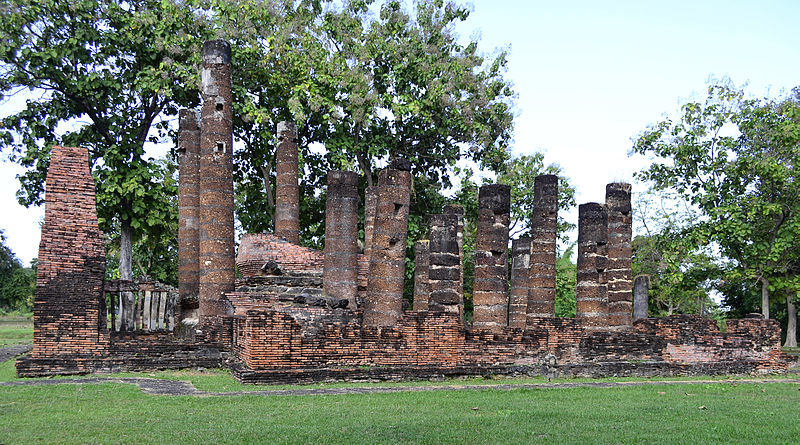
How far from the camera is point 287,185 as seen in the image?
1043 inches

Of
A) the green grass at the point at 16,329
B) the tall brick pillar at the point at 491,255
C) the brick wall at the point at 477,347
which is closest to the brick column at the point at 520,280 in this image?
the brick wall at the point at 477,347

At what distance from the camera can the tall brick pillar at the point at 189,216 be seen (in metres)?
22.2

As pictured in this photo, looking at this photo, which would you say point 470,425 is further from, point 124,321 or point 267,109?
point 267,109

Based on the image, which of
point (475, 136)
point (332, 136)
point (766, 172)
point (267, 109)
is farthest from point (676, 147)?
point (267, 109)

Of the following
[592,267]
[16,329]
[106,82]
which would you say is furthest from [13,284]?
[592,267]

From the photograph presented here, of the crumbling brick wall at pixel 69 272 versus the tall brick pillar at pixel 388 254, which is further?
the tall brick pillar at pixel 388 254

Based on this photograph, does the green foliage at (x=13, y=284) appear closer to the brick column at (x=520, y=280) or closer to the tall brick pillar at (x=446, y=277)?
the brick column at (x=520, y=280)

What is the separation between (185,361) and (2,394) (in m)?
5.04

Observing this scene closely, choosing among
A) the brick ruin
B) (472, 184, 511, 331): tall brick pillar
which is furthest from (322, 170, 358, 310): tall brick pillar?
(472, 184, 511, 331): tall brick pillar

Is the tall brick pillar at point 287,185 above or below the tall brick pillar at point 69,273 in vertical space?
above

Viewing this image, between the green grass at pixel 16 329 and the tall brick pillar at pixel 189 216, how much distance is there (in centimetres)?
876

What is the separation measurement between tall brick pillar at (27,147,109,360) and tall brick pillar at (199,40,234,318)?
3.92 meters

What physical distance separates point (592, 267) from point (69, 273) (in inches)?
538

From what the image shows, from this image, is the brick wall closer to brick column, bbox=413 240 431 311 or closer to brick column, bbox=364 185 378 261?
brick column, bbox=364 185 378 261
